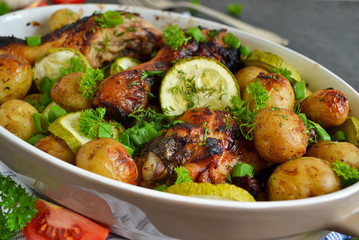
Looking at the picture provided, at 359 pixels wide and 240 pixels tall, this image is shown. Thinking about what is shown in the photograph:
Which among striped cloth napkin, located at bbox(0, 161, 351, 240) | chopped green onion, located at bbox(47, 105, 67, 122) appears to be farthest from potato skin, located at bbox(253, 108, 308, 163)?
chopped green onion, located at bbox(47, 105, 67, 122)

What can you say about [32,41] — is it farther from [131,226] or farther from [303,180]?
[303,180]

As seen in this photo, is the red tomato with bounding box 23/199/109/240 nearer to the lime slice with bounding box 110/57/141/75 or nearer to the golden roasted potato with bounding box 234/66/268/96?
the lime slice with bounding box 110/57/141/75

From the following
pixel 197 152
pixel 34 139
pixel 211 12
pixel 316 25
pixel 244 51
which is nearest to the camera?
pixel 197 152

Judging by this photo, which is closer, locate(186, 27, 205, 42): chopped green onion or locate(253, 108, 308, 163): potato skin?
locate(253, 108, 308, 163): potato skin

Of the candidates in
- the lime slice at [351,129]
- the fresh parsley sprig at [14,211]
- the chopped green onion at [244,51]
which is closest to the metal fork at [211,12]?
the chopped green onion at [244,51]

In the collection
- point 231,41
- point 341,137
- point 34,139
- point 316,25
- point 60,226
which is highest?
point 231,41

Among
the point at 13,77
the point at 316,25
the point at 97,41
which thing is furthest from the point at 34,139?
the point at 316,25

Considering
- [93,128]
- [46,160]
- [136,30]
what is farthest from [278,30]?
[46,160]
